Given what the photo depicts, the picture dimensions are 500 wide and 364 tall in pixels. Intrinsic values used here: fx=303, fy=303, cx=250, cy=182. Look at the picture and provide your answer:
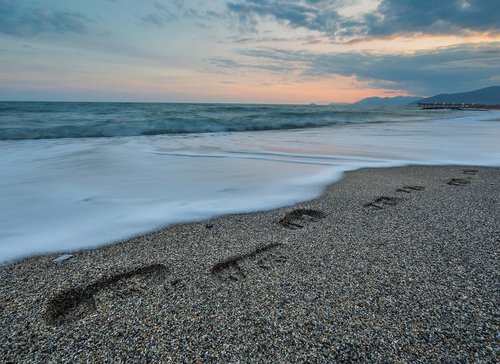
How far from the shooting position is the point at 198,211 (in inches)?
135

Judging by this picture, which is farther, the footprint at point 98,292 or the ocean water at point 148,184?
the ocean water at point 148,184

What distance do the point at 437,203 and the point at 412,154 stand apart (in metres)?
4.10

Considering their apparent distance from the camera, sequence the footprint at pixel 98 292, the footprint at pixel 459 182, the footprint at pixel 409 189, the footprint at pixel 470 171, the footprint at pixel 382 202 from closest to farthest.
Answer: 1. the footprint at pixel 98 292
2. the footprint at pixel 382 202
3. the footprint at pixel 409 189
4. the footprint at pixel 459 182
5. the footprint at pixel 470 171

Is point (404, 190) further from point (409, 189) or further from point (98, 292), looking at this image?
point (98, 292)

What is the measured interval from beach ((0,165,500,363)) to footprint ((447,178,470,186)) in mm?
1517

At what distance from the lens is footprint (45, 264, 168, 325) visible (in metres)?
1.77

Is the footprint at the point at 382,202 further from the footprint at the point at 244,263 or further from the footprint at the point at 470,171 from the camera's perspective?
the footprint at the point at 470,171

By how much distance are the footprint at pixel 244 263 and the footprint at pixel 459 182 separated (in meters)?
3.48

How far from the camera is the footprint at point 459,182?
14.6 feet

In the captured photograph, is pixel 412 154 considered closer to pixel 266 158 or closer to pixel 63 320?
pixel 266 158

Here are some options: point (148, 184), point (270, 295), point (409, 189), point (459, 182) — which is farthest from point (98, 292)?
point (459, 182)

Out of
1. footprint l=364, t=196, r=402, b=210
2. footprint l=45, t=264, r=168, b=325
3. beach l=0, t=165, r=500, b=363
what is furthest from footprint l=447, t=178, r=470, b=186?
footprint l=45, t=264, r=168, b=325

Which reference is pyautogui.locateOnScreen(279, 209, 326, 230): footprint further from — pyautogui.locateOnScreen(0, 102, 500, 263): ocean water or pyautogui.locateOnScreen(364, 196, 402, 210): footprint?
pyautogui.locateOnScreen(364, 196, 402, 210): footprint

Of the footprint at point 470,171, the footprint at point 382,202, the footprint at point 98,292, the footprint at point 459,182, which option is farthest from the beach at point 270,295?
the footprint at point 470,171
